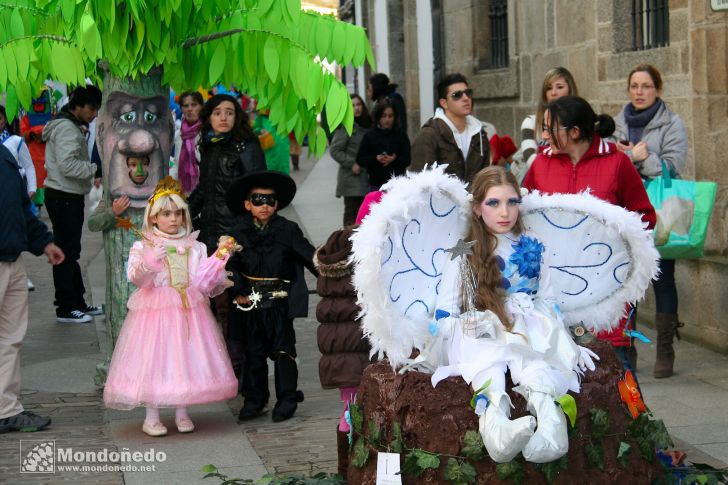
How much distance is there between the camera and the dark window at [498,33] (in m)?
14.7

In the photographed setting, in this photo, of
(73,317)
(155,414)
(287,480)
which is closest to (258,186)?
(155,414)

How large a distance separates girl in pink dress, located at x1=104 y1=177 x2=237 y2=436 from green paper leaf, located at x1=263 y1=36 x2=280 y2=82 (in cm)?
92

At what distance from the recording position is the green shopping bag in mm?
8367

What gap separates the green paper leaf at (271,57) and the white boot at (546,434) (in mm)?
3389

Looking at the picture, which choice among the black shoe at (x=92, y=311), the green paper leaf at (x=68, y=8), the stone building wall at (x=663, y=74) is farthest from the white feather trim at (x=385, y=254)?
the black shoe at (x=92, y=311)

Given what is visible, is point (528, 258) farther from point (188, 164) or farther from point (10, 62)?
point (188, 164)

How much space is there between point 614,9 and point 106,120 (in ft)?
14.6

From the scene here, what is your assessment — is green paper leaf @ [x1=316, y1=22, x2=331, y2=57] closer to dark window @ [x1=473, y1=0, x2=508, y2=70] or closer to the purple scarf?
the purple scarf

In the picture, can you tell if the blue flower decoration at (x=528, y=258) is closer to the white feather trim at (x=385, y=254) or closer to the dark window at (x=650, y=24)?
the white feather trim at (x=385, y=254)

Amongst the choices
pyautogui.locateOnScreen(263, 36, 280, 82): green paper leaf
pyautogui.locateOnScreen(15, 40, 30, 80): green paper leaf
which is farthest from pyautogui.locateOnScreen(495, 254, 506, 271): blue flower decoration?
pyautogui.locateOnScreen(15, 40, 30, 80): green paper leaf

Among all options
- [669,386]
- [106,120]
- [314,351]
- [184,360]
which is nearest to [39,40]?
[106,120]

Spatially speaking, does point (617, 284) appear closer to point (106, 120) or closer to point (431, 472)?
point (431, 472)

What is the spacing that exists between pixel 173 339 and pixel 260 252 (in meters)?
0.72

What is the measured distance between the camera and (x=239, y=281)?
776cm
